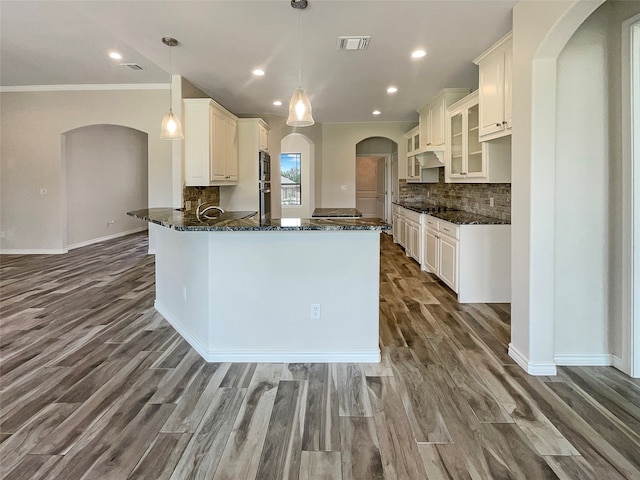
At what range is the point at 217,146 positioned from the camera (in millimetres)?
5570

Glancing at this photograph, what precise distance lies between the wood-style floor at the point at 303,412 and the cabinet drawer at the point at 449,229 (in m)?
1.13

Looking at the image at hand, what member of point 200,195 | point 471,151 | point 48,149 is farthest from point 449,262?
point 48,149

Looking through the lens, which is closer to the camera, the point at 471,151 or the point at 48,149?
the point at 471,151

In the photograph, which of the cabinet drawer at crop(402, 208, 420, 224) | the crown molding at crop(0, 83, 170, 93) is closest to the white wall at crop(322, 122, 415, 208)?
the cabinet drawer at crop(402, 208, 420, 224)

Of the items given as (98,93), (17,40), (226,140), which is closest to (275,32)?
(226,140)

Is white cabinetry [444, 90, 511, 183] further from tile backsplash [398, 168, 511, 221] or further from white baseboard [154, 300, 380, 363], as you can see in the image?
white baseboard [154, 300, 380, 363]

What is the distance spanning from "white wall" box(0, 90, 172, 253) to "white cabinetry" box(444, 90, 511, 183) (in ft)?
13.7

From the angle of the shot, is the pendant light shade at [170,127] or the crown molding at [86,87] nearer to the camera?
the pendant light shade at [170,127]

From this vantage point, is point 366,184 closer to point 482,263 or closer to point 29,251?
point 482,263

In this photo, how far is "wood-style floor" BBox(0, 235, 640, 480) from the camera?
6.03 feet

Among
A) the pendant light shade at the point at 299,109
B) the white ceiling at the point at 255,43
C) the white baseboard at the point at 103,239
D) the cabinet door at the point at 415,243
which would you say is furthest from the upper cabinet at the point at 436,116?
the white baseboard at the point at 103,239

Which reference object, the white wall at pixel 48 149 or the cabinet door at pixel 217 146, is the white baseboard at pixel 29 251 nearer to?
the white wall at pixel 48 149

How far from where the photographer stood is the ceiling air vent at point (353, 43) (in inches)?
149

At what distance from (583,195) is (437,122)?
361cm
